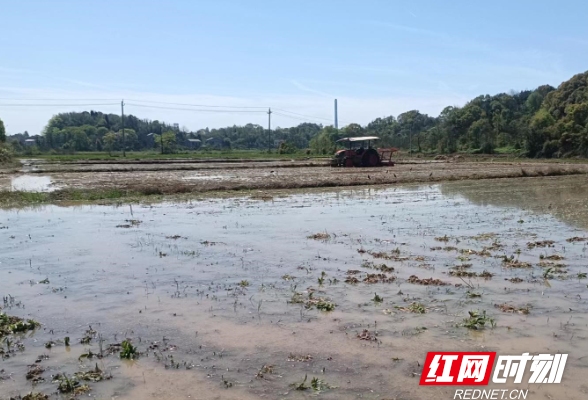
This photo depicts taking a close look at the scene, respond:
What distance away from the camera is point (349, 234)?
41.6 feet

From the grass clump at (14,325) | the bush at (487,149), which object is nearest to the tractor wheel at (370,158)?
the bush at (487,149)

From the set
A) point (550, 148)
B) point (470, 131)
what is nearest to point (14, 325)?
point (550, 148)

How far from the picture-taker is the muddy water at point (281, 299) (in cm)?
515

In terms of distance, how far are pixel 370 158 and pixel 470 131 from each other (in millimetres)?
37961

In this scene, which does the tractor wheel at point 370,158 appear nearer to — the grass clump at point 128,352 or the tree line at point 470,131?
the tree line at point 470,131

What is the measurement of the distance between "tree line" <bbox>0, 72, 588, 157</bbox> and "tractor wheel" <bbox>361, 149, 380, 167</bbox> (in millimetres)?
26620

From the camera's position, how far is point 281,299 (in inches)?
296

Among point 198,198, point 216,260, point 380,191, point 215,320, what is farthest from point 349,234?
point 380,191

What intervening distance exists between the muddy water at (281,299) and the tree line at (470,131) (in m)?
46.2

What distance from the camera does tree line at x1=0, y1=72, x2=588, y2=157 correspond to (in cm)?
5641

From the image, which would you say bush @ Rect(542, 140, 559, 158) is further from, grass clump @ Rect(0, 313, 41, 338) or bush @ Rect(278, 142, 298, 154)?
grass clump @ Rect(0, 313, 41, 338)

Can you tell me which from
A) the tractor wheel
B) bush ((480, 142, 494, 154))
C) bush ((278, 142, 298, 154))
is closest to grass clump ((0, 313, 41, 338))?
the tractor wheel

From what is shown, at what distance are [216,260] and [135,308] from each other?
2.93m

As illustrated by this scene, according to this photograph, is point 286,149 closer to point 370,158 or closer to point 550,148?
point 550,148
